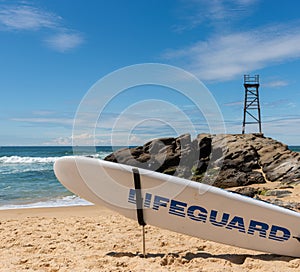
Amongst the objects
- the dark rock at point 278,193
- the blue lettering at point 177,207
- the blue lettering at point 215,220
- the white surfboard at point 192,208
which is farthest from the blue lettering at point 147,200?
the dark rock at point 278,193

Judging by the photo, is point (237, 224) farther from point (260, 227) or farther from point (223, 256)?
point (223, 256)

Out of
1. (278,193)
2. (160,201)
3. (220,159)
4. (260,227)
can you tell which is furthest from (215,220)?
(220,159)

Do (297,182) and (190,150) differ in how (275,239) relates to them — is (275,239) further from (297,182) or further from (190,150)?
(190,150)

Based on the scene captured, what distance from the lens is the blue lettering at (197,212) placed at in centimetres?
368

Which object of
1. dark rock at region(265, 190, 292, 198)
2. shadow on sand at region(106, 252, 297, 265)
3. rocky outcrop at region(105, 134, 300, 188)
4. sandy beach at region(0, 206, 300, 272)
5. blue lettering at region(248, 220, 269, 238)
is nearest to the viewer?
sandy beach at region(0, 206, 300, 272)

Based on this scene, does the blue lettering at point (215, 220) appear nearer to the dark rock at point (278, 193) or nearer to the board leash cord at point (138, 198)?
the board leash cord at point (138, 198)

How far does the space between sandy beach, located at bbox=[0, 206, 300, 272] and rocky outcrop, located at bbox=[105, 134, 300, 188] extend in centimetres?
695

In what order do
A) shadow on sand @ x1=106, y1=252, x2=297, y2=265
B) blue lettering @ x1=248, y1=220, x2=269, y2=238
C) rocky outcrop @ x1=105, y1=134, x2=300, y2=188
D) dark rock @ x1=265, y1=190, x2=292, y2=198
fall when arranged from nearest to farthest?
shadow on sand @ x1=106, y1=252, x2=297, y2=265, blue lettering @ x1=248, y1=220, x2=269, y2=238, dark rock @ x1=265, y1=190, x2=292, y2=198, rocky outcrop @ x1=105, y1=134, x2=300, y2=188

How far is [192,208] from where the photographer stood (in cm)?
369

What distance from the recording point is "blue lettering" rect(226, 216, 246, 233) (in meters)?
3.62

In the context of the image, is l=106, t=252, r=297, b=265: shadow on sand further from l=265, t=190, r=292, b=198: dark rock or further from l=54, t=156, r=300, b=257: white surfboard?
l=265, t=190, r=292, b=198: dark rock

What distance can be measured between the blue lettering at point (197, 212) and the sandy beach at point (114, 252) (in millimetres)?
404

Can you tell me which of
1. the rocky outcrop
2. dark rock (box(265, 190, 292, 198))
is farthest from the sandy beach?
the rocky outcrop

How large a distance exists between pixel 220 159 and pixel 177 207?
11.5 metres
